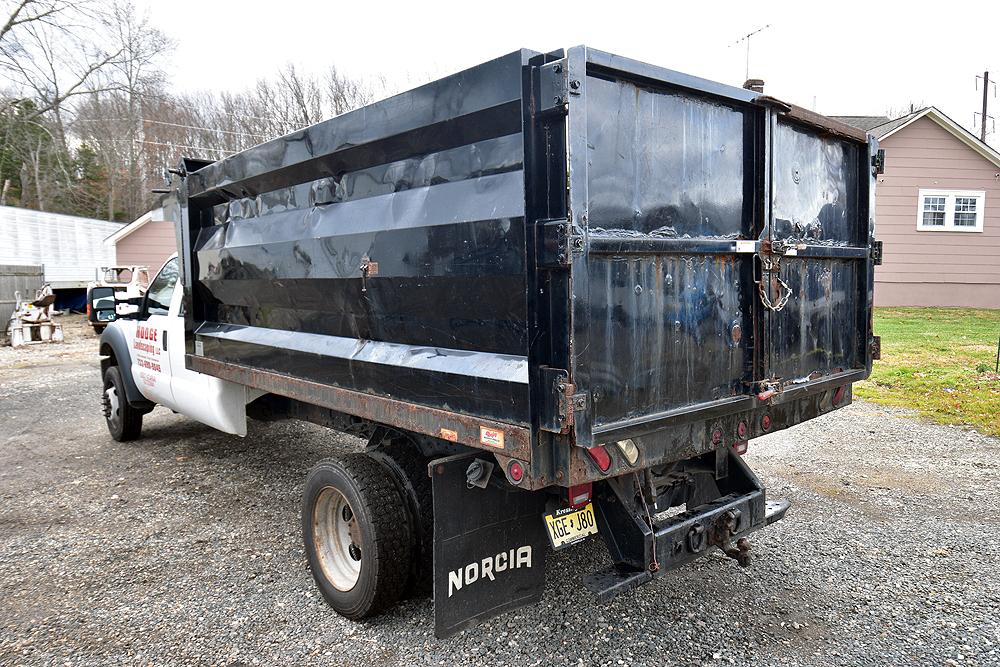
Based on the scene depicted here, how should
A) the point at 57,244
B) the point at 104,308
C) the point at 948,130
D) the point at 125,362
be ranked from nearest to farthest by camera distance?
the point at 125,362, the point at 104,308, the point at 948,130, the point at 57,244

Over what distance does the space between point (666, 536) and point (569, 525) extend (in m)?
0.44

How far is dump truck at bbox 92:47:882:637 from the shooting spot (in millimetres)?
2525

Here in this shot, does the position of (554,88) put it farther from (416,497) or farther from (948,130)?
(948,130)

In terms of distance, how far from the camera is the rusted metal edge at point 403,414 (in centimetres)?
261

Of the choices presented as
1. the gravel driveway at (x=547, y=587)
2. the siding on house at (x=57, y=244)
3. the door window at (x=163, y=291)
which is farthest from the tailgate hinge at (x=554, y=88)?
the siding on house at (x=57, y=244)

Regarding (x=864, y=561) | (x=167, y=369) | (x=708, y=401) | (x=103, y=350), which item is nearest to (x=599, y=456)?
(x=708, y=401)

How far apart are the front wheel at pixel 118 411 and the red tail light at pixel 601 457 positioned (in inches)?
232

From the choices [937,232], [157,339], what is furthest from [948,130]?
[157,339]

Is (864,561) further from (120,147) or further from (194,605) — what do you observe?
(120,147)

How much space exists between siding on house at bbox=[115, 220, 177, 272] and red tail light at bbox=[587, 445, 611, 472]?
1133 inches

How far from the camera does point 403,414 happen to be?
10.4ft

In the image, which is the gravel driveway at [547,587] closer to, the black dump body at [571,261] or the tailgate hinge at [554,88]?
the black dump body at [571,261]

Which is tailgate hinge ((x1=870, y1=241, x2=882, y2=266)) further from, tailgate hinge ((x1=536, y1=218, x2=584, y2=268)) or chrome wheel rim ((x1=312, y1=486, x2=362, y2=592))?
chrome wheel rim ((x1=312, y1=486, x2=362, y2=592))

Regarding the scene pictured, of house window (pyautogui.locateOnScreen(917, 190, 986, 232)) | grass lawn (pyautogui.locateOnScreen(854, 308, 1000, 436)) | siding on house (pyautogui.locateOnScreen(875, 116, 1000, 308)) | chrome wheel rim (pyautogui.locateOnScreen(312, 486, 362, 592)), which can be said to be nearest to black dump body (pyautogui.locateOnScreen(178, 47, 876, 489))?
chrome wheel rim (pyautogui.locateOnScreen(312, 486, 362, 592))
